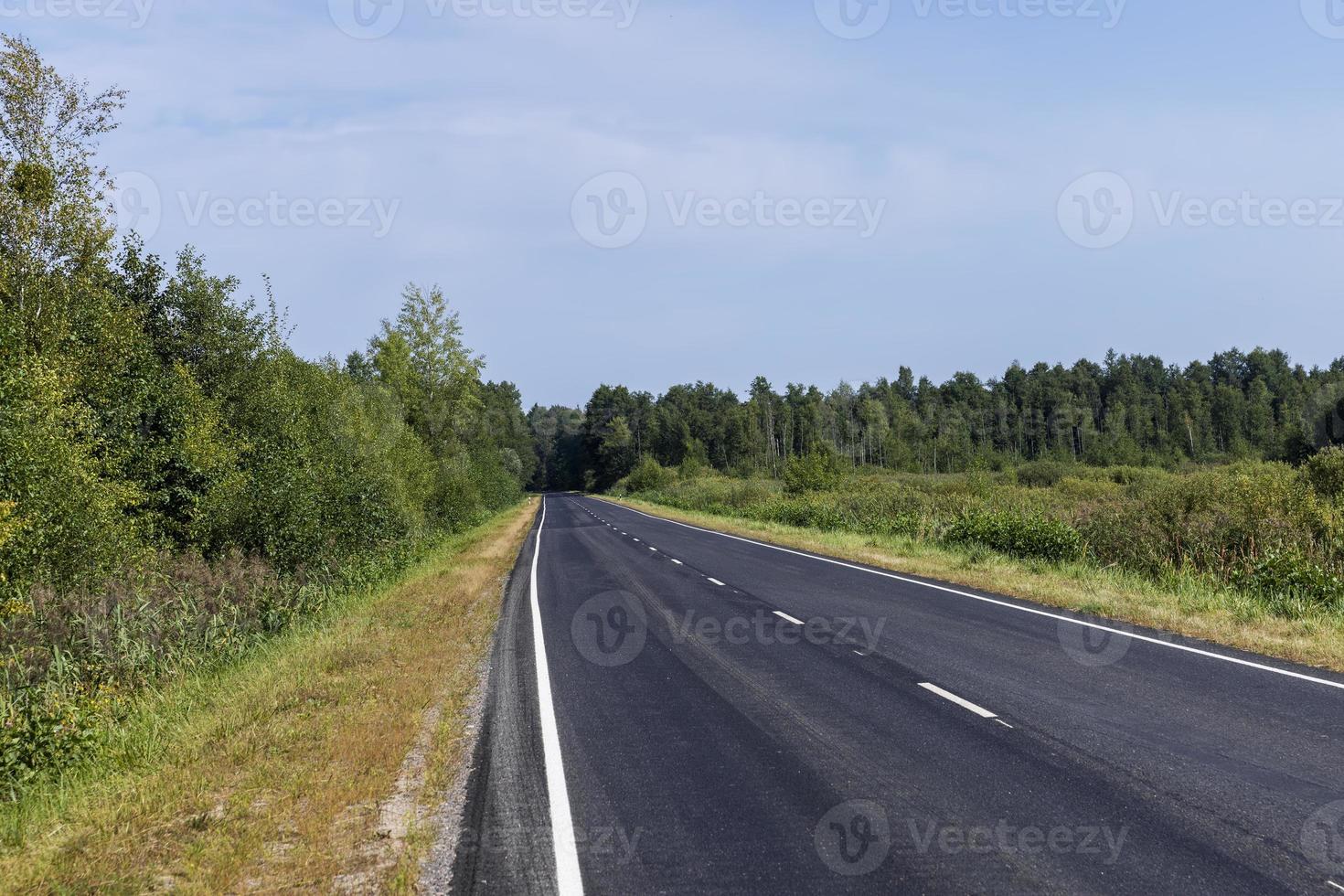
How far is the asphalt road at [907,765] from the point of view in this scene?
4.59 metres

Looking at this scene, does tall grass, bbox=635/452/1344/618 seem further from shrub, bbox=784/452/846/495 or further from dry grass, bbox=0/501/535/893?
shrub, bbox=784/452/846/495

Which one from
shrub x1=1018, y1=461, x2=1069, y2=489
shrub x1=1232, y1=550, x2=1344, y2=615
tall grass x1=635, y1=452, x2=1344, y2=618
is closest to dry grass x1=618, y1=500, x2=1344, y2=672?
shrub x1=1232, y1=550, x2=1344, y2=615

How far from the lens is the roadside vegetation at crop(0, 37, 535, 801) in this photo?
35.5ft

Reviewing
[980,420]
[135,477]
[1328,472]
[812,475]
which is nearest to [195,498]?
[135,477]

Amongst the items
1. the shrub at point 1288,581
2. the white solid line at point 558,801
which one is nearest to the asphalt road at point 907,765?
the white solid line at point 558,801

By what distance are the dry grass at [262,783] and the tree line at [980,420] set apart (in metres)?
92.0

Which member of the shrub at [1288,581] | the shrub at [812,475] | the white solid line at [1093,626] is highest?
the shrub at [812,475]

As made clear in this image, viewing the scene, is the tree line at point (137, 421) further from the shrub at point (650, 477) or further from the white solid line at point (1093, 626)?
the shrub at point (650, 477)

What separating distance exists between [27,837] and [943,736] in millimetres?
6833

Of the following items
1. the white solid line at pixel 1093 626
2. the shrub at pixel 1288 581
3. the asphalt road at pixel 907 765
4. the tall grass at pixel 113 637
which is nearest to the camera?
the asphalt road at pixel 907 765

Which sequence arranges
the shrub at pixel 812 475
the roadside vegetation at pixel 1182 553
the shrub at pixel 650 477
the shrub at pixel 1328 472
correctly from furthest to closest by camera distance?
the shrub at pixel 650 477 < the shrub at pixel 812 475 < the shrub at pixel 1328 472 < the roadside vegetation at pixel 1182 553

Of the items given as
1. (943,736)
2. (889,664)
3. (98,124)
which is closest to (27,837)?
(943,736)

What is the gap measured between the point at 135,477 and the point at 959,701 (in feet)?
69.2

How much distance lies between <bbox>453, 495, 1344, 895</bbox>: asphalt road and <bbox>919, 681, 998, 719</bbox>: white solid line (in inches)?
1.7
